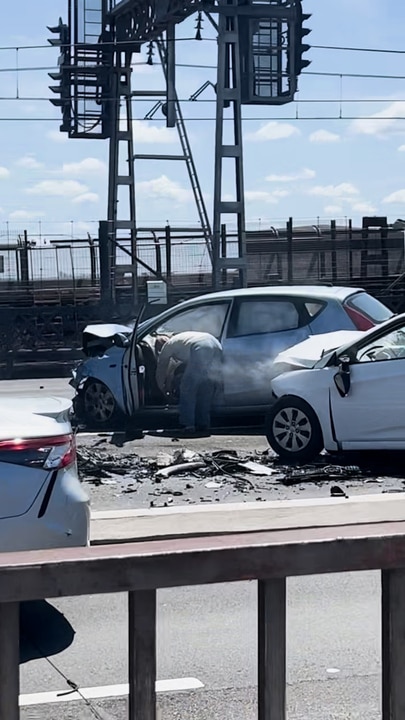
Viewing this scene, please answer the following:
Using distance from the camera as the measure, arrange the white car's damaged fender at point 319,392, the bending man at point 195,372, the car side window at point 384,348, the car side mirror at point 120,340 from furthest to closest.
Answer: the car side mirror at point 120,340 < the bending man at point 195,372 < the white car's damaged fender at point 319,392 < the car side window at point 384,348

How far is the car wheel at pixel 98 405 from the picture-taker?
41.9 feet

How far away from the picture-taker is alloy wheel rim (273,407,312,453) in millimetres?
10430

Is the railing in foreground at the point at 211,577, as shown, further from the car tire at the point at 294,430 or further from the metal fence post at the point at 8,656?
the car tire at the point at 294,430

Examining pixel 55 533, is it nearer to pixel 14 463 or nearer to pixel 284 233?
pixel 14 463

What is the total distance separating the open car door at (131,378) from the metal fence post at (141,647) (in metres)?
9.72

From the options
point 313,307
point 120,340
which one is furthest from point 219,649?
point 120,340

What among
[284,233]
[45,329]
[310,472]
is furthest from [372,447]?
[284,233]

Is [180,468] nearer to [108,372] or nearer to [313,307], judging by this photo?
[108,372]

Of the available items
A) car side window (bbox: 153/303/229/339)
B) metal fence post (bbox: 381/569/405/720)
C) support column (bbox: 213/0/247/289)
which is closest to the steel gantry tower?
support column (bbox: 213/0/247/289)

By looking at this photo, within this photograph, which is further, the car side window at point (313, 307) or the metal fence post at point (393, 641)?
the car side window at point (313, 307)

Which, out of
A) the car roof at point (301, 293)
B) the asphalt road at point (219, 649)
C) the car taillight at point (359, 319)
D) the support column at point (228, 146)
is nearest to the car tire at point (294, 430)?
the car taillight at point (359, 319)

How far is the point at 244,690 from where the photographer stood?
4820mm

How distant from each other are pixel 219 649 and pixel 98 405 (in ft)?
25.0

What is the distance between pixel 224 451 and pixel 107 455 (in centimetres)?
123
